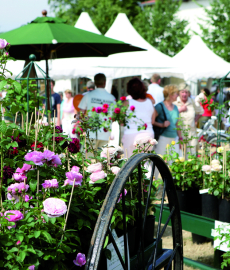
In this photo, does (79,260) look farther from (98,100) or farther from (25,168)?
(98,100)

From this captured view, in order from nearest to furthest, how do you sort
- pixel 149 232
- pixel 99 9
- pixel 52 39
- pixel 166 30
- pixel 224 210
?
pixel 149 232, pixel 224 210, pixel 52 39, pixel 166 30, pixel 99 9

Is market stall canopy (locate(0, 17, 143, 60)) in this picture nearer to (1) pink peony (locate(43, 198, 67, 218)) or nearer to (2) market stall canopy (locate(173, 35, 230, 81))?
(1) pink peony (locate(43, 198, 67, 218))

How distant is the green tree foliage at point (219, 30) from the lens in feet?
54.5

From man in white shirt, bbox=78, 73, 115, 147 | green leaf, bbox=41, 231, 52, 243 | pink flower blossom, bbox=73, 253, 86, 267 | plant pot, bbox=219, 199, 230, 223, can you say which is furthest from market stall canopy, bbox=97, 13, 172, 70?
green leaf, bbox=41, 231, 52, 243

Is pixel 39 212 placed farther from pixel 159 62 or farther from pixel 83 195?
pixel 159 62

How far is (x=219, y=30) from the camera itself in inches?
677

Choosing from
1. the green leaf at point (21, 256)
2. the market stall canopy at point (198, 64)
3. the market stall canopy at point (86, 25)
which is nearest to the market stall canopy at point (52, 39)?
the green leaf at point (21, 256)

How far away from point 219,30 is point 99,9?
29.7 feet

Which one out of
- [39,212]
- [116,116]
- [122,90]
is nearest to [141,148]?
[39,212]

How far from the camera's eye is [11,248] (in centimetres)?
125

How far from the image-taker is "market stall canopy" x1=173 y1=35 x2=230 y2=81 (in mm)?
9992

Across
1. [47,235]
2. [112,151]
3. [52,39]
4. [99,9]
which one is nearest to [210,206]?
[112,151]

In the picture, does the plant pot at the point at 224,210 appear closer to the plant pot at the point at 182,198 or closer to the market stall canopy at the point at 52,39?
the plant pot at the point at 182,198

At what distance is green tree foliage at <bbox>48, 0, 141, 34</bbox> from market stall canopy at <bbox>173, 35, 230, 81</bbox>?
13569 millimetres
